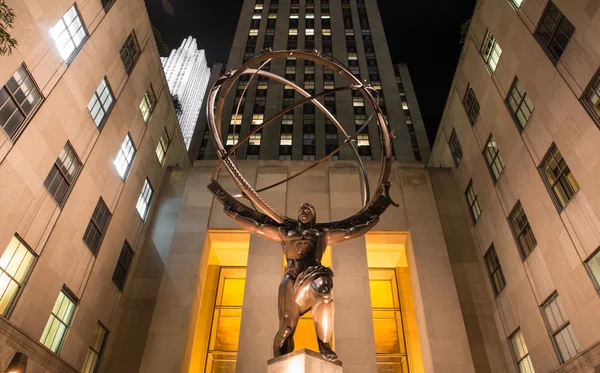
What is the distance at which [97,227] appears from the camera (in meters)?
15.6

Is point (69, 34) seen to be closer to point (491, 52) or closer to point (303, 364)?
point (303, 364)

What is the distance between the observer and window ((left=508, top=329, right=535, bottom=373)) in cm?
1459

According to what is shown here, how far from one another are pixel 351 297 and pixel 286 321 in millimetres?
9466

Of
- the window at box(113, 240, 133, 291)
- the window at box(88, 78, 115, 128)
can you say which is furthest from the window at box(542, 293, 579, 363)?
the window at box(88, 78, 115, 128)

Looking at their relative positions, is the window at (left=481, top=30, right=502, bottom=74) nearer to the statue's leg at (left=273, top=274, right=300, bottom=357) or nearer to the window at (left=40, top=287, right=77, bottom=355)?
the statue's leg at (left=273, top=274, right=300, bottom=357)

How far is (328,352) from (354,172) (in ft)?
46.6

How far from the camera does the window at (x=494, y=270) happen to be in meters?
16.8

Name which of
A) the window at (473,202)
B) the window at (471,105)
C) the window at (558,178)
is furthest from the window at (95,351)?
the window at (471,105)

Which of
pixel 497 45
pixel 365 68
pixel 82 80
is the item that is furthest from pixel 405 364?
pixel 365 68

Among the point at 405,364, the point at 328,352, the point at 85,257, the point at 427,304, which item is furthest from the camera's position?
the point at 405,364

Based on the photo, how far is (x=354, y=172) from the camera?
68.8ft

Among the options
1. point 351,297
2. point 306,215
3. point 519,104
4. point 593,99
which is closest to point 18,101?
point 306,215

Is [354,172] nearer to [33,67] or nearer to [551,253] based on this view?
[551,253]

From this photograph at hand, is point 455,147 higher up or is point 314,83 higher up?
point 314,83
